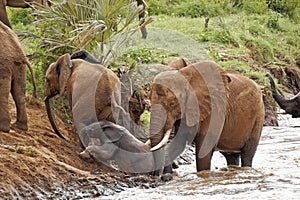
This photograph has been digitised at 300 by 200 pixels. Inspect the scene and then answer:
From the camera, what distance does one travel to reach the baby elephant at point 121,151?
820cm

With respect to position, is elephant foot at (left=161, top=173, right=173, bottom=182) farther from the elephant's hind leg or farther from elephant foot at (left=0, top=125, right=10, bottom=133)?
elephant foot at (left=0, top=125, right=10, bottom=133)

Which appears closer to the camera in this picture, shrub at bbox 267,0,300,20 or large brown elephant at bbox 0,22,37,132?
large brown elephant at bbox 0,22,37,132

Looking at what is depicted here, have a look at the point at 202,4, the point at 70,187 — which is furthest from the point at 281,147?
the point at 202,4

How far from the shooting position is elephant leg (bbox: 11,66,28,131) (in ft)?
28.4

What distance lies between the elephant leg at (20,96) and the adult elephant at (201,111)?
5.26 feet

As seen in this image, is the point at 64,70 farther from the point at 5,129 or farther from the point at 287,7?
the point at 287,7

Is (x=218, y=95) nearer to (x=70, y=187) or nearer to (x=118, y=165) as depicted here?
(x=118, y=165)

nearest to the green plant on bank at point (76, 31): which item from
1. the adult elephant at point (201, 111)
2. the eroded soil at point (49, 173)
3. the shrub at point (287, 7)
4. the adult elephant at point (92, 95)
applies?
the adult elephant at point (92, 95)

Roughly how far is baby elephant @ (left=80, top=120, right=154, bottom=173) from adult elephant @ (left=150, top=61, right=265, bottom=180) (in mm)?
142

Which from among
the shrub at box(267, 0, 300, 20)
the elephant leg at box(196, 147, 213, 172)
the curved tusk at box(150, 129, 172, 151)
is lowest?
the shrub at box(267, 0, 300, 20)

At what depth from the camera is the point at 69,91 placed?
957 cm

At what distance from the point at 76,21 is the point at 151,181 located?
405 centimetres

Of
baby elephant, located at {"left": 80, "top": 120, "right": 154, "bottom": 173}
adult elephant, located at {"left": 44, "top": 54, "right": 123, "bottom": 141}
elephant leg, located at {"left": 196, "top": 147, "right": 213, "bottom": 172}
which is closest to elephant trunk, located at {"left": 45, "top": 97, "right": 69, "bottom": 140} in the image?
adult elephant, located at {"left": 44, "top": 54, "right": 123, "bottom": 141}

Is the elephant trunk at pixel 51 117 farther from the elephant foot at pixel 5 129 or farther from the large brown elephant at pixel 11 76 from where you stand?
the elephant foot at pixel 5 129
